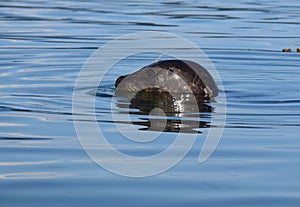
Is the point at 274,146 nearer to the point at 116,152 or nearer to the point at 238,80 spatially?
the point at 116,152

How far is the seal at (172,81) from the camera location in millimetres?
10555

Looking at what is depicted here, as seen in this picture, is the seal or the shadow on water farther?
the seal

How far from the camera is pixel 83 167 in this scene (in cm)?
660

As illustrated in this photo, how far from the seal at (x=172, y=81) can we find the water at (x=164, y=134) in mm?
229

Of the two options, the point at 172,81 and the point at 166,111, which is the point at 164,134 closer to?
the point at 166,111

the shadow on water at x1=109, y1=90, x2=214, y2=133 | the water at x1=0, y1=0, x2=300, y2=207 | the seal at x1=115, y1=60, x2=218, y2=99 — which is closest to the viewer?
the water at x1=0, y1=0, x2=300, y2=207

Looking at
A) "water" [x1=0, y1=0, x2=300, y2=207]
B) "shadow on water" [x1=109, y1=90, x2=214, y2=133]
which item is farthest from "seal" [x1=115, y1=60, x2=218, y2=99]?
"water" [x1=0, y1=0, x2=300, y2=207]

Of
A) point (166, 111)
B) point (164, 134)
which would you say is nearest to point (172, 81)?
point (166, 111)

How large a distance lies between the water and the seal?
23 cm

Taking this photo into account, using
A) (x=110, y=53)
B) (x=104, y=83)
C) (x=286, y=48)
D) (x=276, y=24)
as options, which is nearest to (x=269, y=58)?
(x=286, y=48)

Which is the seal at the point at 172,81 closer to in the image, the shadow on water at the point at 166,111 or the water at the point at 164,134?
the shadow on water at the point at 166,111

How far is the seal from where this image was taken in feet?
34.6

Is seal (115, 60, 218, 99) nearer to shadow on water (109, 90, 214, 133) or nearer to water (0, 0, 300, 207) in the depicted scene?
shadow on water (109, 90, 214, 133)

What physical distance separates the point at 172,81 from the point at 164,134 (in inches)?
106
